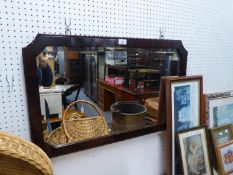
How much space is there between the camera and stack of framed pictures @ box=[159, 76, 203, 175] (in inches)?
39.8

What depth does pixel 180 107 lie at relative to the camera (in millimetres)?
1054

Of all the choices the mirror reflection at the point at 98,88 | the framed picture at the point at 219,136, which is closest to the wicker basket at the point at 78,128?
the mirror reflection at the point at 98,88

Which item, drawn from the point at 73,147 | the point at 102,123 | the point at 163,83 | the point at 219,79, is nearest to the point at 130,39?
the point at 163,83

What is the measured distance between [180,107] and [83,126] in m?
0.50

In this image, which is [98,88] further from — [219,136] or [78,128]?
[219,136]

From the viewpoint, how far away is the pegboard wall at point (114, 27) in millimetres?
701

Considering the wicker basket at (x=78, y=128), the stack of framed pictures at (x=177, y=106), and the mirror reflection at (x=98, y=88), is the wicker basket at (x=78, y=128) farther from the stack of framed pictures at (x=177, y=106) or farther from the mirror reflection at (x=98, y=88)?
the stack of framed pictures at (x=177, y=106)

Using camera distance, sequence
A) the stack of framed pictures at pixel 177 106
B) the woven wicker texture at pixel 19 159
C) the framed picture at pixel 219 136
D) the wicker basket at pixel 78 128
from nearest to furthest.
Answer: the woven wicker texture at pixel 19 159 → the wicker basket at pixel 78 128 → the stack of framed pictures at pixel 177 106 → the framed picture at pixel 219 136

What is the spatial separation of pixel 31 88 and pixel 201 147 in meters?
0.89

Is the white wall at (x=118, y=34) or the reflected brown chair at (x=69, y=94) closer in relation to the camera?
the white wall at (x=118, y=34)

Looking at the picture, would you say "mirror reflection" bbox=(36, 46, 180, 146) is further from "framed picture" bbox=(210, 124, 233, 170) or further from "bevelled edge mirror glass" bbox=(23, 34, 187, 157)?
"framed picture" bbox=(210, 124, 233, 170)

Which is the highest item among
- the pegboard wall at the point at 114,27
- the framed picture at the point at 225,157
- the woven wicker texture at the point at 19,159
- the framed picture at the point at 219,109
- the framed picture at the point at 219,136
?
the pegboard wall at the point at 114,27

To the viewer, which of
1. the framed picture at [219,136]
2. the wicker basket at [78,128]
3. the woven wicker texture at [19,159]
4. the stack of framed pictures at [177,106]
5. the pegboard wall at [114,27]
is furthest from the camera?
the framed picture at [219,136]

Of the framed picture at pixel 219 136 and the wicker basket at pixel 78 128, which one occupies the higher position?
the wicker basket at pixel 78 128
